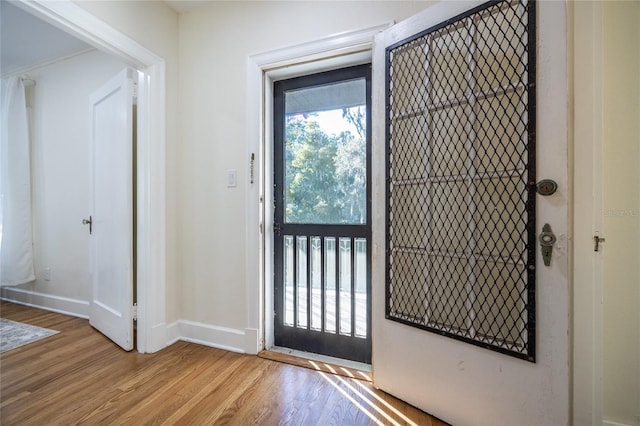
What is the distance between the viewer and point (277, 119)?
195cm

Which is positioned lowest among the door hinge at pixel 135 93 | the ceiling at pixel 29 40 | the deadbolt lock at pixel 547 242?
the deadbolt lock at pixel 547 242

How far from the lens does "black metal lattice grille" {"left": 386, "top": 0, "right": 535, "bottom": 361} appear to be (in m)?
1.08

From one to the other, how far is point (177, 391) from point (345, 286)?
1.12 metres

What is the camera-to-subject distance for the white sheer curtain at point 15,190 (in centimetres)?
279

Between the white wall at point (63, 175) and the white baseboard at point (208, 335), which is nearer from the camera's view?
the white baseboard at point (208, 335)

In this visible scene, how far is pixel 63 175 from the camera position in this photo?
2711 millimetres

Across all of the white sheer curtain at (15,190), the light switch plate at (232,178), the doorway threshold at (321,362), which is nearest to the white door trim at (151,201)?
the light switch plate at (232,178)

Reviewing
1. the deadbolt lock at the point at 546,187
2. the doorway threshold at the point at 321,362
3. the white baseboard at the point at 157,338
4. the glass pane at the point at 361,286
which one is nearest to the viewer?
the deadbolt lock at the point at 546,187

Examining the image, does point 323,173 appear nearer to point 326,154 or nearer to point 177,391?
point 326,154

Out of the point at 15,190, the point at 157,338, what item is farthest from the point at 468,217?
the point at 15,190

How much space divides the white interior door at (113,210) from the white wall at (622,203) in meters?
2.59

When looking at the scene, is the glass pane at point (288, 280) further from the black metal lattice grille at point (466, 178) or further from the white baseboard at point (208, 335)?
the black metal lattice grille at point (466, 178)

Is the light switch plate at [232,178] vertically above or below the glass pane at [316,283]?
above

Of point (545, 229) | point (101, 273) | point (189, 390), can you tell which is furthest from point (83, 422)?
point (545, 229)
